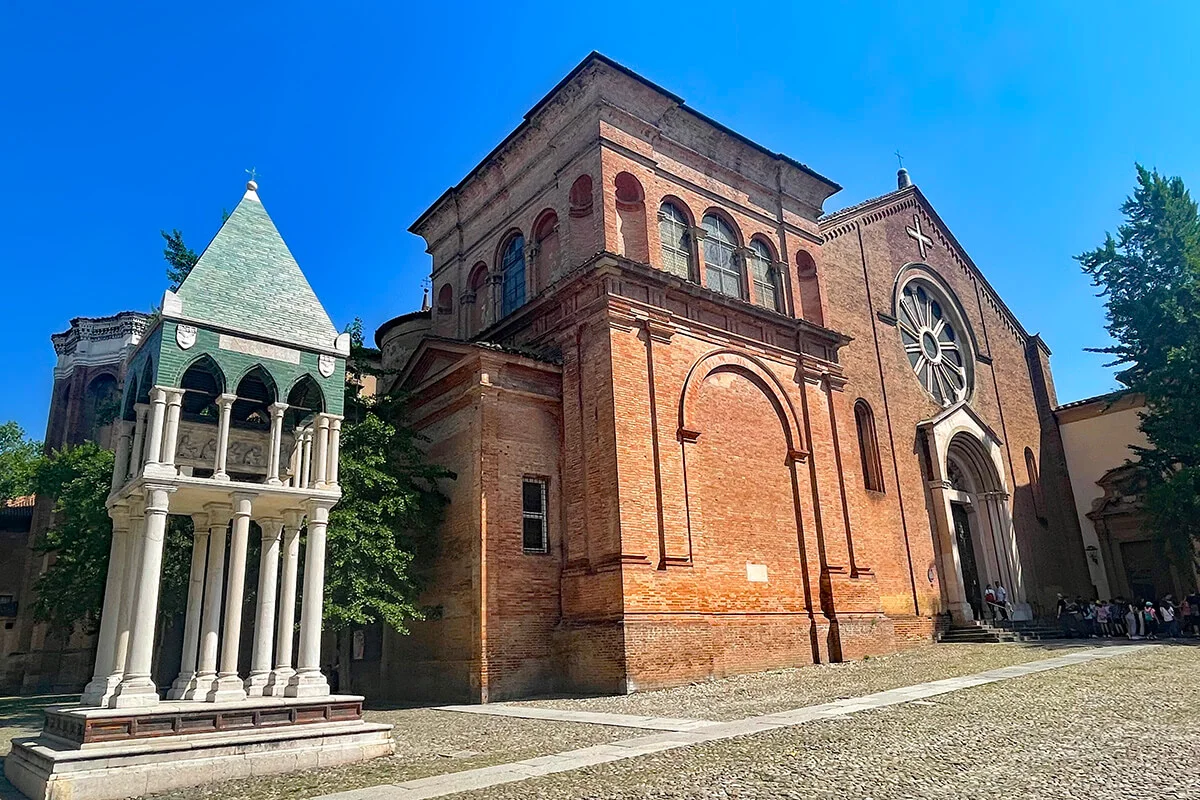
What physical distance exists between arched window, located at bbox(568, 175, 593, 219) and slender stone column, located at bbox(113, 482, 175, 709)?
38.3 feet

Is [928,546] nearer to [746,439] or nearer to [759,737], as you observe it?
[746,439]

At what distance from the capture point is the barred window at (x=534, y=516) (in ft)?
55.0

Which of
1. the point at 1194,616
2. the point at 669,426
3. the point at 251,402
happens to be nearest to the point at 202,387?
the point at 251,402

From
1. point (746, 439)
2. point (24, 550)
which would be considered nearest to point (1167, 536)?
point (746, 439)

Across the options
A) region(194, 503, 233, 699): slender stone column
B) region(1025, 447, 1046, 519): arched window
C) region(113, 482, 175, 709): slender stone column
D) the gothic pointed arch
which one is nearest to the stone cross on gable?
region(1025, 447, 1046, 519): arched window

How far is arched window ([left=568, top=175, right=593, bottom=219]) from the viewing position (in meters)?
18.8

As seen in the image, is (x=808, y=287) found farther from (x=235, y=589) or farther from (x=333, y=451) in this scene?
(x=235, y=589)

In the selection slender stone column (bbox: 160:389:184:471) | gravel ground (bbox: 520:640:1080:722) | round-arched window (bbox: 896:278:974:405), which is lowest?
gravel ground (bbox: 520:640:1080:722)

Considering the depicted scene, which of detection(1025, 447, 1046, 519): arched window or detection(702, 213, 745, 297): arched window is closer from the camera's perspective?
detection(702, 213, 745, 297): arched window

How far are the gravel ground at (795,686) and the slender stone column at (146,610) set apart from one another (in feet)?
21.5

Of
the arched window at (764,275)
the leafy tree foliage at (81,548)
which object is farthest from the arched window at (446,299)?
the leafy tree foliage at (81,548)

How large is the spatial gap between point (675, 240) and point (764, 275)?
3301 mm

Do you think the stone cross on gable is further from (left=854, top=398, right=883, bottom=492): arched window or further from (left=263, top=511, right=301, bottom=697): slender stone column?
(left=263, top=511, right=301, bottom=697): slender stone column

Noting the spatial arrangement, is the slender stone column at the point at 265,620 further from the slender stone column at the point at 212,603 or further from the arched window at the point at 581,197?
the arched window at the point at 581,197
